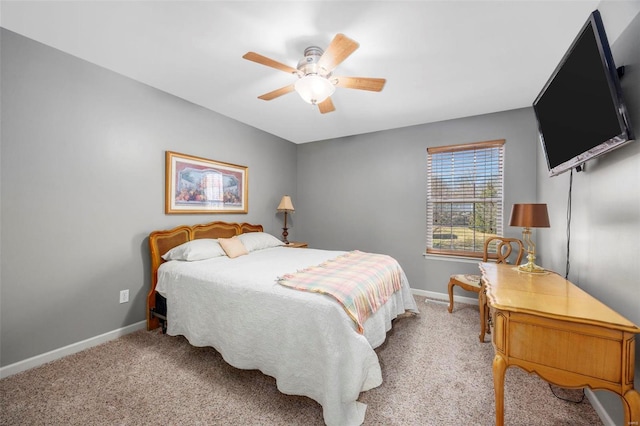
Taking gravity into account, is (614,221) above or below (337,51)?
below

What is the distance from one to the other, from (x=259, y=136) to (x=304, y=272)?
9.19 ft

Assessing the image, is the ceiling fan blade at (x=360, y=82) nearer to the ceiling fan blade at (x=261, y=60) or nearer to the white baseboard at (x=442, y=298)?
the ceiling fan blade at (x=261, y=60)

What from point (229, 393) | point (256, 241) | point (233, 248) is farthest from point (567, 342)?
point (256, 241)

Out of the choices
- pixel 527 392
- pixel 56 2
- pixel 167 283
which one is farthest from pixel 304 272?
pixel 56 2

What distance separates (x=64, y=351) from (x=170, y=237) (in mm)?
1256

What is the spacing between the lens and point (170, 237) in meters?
2.86

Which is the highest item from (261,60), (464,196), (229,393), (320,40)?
(320,40)

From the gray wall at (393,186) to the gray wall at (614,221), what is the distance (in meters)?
1.44

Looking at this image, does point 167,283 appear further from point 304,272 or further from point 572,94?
point 572,94

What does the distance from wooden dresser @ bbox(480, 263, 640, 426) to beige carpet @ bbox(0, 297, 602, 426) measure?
532 mm

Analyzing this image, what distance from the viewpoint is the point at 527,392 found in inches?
70.1

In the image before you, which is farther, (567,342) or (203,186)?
(203,186)

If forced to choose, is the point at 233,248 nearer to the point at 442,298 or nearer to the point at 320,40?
the point at 320,40

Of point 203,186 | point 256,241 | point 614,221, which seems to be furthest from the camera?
point 256,241
